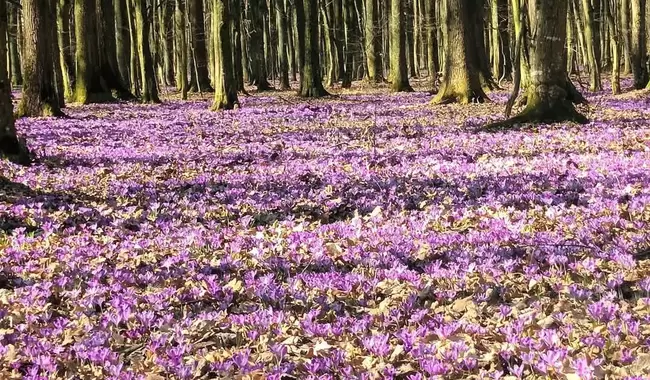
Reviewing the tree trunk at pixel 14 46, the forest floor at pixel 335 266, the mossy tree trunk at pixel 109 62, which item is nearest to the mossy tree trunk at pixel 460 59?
the forest floor at pixel 335 266

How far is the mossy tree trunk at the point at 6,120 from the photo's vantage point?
10414 mm

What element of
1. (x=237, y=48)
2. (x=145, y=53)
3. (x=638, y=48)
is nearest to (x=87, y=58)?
(x=145, y=53)

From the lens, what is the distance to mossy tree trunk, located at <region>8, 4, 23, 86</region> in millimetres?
48656

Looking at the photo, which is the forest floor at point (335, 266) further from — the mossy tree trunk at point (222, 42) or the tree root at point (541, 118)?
the mossy tree trunk at point (222, 42)

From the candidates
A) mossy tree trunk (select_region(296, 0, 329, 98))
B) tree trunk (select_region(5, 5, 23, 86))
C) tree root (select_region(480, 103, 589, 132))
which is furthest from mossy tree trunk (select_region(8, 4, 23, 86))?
tree root (select_region(480, 103, 589, 132))

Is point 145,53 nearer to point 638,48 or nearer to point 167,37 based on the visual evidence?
point 638,48

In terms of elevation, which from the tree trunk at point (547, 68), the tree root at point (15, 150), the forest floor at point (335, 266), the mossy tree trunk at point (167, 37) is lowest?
the forest floor at point (335, 266)

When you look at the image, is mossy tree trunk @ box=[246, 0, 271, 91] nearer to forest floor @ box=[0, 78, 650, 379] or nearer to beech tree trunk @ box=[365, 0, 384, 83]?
beech tree trunk @ box=[365, 0, 384, 83]

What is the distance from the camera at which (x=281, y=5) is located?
160ft

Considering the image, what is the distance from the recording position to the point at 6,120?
10.7 m

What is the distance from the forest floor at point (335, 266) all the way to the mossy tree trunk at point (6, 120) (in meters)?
0.35

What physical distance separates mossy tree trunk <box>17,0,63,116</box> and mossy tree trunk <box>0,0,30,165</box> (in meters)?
8.79

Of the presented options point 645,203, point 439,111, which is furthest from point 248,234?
point 439,111

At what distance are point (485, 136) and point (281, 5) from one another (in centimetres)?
3754
